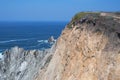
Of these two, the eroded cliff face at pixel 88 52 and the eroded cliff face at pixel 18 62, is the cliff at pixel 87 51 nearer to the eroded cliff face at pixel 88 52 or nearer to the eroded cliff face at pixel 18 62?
the eroded cliff face at pixel 88 52

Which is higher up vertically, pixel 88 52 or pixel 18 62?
pixel 88 52

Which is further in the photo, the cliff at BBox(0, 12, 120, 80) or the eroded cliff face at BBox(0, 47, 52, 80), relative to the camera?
the eroded cliff face at BBox(0, 47, 52, 80)

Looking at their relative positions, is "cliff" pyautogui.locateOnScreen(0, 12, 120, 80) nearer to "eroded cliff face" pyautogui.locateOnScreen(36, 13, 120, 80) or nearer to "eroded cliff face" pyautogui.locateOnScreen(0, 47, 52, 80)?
"eroded cliff face" pyautogui.locateOnScreen(36, 13, 120, 80)

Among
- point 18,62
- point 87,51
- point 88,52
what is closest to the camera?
point 88,52

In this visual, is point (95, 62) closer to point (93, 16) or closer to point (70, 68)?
point (70, 68)

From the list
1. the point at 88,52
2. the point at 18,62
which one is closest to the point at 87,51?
the point at 88,52

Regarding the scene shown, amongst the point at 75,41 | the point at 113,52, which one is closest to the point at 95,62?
the point at 113,52

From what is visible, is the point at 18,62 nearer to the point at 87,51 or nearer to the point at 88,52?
the point at 87,51

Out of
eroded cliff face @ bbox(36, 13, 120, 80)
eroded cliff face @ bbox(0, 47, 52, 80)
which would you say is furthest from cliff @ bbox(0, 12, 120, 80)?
eroded cliff face @ bbox(0, 47, 52, 80)

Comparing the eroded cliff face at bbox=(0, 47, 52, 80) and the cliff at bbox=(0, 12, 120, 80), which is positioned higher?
the cliff at bbox=(0, 12, 120, 80)
